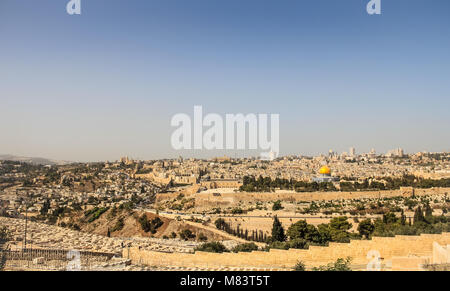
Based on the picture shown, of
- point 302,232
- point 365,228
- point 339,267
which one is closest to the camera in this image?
point 339,267

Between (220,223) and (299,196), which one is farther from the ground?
(299,196)

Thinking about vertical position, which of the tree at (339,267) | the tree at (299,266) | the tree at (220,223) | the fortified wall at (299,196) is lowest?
the tree at (220,223)

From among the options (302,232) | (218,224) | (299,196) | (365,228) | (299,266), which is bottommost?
(218,224)

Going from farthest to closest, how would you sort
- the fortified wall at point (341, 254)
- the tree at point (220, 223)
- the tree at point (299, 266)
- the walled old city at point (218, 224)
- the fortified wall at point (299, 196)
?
the fortified wall at point (299, 196)
the tree at point (220, 223)
the walled old city at point (218, 224)
the fortified wall at point (341, 254)
the tree at point (299, 266)

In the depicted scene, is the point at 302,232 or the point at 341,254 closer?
the point at 341,254

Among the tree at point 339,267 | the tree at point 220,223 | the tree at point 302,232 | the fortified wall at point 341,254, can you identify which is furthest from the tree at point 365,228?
the tree at point 220,223

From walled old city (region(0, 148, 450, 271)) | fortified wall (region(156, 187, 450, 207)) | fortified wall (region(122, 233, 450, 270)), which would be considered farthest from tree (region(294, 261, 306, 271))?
fortified wall (region(156, 187, 450, 207))

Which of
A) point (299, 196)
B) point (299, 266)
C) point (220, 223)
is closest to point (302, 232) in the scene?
point (299, 266)

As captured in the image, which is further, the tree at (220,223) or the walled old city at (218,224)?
the tree at (220,223)

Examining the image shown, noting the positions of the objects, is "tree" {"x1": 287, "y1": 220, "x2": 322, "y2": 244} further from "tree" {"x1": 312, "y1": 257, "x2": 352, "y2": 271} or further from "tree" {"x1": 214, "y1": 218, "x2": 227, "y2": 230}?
"tree" {"x1": 214, "y1": 218, "x2": 227, "y2": 230}

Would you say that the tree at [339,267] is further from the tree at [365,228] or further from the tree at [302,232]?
the tree at [365,228]

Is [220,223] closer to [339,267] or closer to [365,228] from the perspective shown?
[365,228]

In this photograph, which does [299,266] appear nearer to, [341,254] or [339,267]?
[339,267]

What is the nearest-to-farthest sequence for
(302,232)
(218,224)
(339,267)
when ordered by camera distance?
(339,267)
(302,232)
(218,224)
